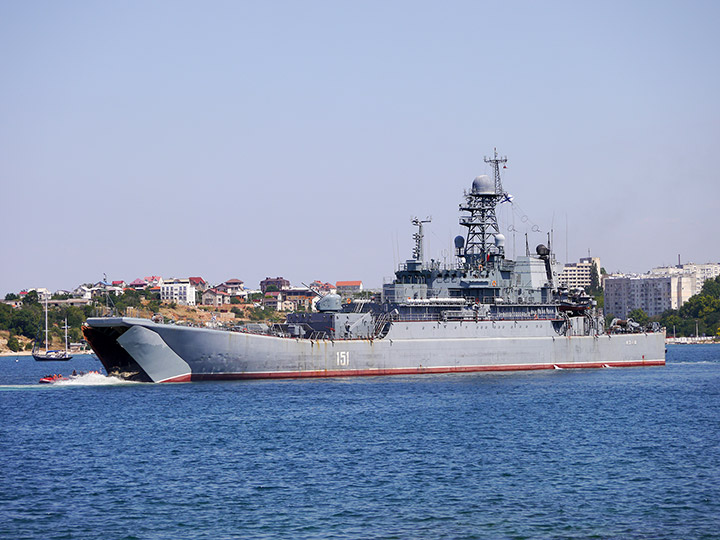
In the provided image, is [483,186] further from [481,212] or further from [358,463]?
[358,463]

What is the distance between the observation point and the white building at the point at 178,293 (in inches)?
7023

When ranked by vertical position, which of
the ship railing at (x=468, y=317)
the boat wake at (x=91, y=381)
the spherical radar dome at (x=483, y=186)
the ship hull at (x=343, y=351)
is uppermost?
the spherical radar dome at (x=483, y=186)

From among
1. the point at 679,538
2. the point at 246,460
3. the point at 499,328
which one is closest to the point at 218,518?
the point at 246,460

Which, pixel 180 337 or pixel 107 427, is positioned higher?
pixel 180 337

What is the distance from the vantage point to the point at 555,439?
30.9 m

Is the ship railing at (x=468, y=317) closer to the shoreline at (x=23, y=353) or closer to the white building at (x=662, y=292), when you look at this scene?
the shoreline at (x=23, y=353)

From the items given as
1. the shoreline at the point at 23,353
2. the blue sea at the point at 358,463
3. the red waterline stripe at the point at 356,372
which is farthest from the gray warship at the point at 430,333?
the shoreline at the point at 23,353

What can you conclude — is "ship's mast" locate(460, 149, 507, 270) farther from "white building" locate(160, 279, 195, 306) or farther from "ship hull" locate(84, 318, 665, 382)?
"white building" locate(160, 279, 195, 306)

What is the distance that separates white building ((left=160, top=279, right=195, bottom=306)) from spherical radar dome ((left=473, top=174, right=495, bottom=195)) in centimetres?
12419

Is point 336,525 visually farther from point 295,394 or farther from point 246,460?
point 295,394

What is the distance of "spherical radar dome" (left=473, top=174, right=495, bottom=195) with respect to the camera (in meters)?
60.8

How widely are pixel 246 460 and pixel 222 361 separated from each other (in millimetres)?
21479

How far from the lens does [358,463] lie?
2692cm

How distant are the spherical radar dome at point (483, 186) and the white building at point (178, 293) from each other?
124 metres
